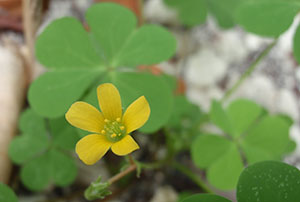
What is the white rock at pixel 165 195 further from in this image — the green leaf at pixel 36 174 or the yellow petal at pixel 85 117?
the yellow petal at pixel 85 117

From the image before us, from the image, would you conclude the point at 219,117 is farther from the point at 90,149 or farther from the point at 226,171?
the point at 90,149

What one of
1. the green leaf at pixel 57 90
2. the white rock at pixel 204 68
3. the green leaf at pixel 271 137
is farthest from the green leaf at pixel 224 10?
the green leaf at pixel 57 90

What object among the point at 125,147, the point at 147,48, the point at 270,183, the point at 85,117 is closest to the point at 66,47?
the point at 147,48

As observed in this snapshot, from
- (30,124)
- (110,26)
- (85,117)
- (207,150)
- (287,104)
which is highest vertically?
(110,26)

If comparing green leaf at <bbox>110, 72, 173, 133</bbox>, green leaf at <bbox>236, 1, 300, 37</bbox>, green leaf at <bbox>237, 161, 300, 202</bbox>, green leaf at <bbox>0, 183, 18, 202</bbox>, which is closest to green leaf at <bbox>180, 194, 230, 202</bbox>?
green leaf at <bbox>237, 161, 300, 202</bbox>

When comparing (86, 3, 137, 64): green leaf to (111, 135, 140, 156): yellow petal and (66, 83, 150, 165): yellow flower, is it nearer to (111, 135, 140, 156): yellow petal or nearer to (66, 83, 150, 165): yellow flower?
(66, 83, 150, 165): yellow flower
